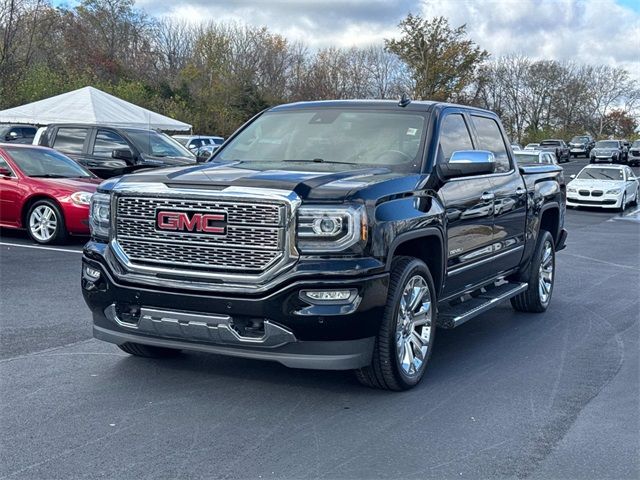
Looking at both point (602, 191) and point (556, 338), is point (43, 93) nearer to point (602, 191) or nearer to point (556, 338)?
point (602, 191)

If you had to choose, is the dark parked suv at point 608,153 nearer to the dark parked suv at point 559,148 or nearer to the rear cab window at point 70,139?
the dark parked suv at point 559,148

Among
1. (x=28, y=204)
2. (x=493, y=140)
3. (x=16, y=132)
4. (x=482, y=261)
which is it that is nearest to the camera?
(x=482, y=261)

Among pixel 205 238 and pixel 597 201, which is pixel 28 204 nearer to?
pixel 205 238

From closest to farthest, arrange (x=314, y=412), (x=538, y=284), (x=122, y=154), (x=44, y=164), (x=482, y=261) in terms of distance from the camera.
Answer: (x=314, y=412) < (x=482, y=261) < (x=538, y=284) < (x=44, y=164) < (x=122, y=154)

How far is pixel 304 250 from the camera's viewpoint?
480 cm

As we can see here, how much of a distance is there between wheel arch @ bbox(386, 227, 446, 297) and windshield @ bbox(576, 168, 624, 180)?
20.8m

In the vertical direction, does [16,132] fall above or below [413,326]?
above

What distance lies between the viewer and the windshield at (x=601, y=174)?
82.6 feet

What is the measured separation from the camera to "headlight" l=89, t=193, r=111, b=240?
17.6 feet

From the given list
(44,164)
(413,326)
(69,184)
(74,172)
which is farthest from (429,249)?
(44,164)

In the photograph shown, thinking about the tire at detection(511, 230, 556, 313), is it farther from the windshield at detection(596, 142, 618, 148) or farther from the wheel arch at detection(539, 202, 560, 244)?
the windshield at detection(596, 142, 618, 148)

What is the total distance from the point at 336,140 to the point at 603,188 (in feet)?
64.5

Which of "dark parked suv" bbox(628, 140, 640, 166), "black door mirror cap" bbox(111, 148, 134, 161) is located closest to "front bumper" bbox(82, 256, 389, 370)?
"black door mirror cap" bbox(111, 148, 134, 161)

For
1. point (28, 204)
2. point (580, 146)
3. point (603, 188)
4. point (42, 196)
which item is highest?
point (42, 196)
